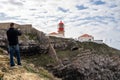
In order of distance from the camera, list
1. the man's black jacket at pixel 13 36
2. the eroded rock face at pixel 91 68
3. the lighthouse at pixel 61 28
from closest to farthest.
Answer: the man's black jacket at pixel 13 36 < the eroded rock face at pixel 91 68 < the lighthouse at pixel 61 28

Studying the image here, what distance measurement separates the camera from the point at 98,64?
116125 mm

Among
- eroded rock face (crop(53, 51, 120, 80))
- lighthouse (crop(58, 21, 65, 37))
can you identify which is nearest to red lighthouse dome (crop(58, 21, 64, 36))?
lighthouse (crop(58, 21, 65, 37))

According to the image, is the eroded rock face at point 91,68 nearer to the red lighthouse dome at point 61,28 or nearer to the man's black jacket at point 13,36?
the red lighthouse dome at point 61,28

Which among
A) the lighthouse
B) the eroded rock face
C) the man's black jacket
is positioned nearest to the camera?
the man's black jacket

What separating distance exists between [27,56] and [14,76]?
314 feet

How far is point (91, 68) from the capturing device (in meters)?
112

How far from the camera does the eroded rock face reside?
4144 inches

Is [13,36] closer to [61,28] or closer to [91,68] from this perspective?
[91,68]

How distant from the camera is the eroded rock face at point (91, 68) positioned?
105250 millimetres

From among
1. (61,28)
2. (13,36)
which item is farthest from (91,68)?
(13,36)

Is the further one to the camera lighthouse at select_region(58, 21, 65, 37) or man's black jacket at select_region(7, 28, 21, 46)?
lighthouse at select_region(58, 21, 65, 37)

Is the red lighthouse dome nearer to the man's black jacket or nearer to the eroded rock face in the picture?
the eroded rock face

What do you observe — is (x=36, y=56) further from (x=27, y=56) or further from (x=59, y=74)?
(x=59, y=74)

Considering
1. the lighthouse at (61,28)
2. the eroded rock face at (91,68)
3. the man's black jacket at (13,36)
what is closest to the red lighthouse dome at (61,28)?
the lighthouse at (61,28)
